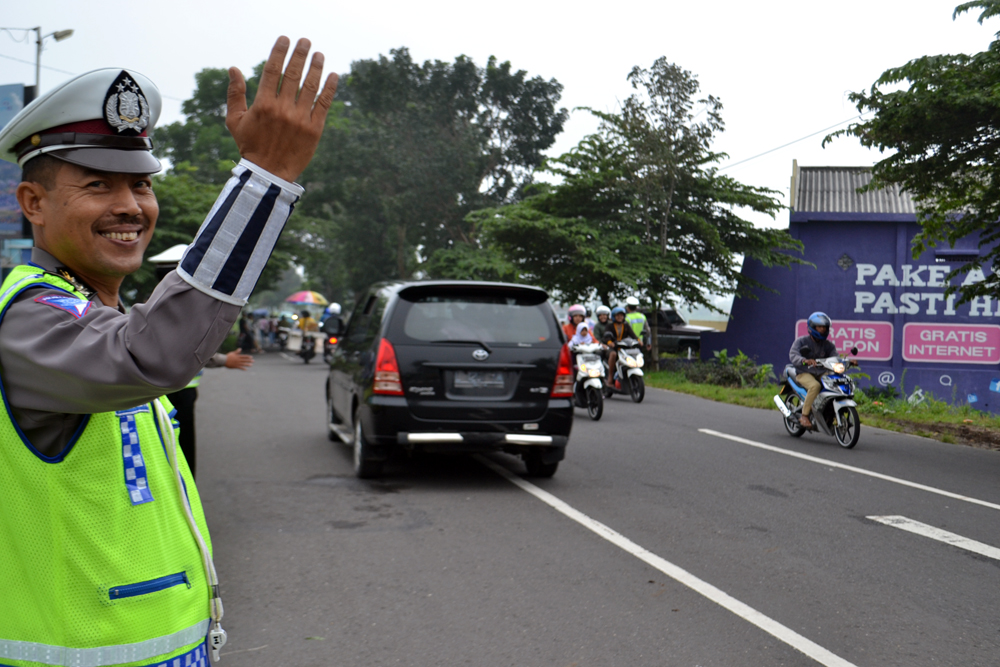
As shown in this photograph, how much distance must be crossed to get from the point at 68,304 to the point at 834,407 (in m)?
10.9

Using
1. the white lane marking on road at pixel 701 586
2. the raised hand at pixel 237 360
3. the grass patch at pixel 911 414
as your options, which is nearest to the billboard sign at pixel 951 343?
the grass patch at pixel 911 414

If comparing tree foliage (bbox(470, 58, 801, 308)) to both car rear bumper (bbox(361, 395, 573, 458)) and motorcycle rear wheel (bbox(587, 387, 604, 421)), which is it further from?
car rear bumper (bbox(361, 395, 573, 458))

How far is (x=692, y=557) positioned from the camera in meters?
→ 5.73

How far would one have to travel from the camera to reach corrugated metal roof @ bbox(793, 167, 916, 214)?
22781mm

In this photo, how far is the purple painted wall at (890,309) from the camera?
21375 millimetres

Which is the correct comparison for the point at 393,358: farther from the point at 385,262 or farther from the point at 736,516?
the point at 385,262

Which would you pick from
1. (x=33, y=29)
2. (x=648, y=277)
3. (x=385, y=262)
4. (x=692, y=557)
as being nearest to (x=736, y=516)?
(x=692, y=557)

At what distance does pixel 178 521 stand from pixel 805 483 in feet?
25.0

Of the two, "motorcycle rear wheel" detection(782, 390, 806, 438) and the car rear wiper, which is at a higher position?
the car rear wiper

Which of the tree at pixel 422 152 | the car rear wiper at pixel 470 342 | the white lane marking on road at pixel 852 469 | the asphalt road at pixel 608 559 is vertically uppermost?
the tree at pixel 422 152

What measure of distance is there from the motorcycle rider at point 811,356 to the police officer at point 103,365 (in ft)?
35.3

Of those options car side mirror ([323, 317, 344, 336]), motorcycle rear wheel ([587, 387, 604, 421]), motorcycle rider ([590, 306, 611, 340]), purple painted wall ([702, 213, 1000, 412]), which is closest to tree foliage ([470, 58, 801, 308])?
purple painted wall ([702, 213, 1000, 412])

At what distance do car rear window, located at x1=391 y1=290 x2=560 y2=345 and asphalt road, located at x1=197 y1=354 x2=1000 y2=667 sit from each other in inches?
50.8

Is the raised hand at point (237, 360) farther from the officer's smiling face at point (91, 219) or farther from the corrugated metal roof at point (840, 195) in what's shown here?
the corrugated metal roof at point (840, 195)
